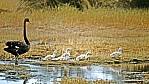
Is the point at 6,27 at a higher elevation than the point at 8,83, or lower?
higher

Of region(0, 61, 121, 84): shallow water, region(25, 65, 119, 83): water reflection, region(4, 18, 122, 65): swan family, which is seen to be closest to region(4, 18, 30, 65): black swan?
region(4, 18, 122, 65): swan family

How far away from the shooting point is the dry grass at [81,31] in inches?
245

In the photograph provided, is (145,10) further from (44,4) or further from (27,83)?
(27,83)

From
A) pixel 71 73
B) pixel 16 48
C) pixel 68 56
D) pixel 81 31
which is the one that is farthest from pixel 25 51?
pixel 81 31

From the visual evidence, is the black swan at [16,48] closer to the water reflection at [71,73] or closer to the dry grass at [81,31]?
the dry grass at [81,31]

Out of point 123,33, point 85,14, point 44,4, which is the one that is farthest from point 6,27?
point 123,33

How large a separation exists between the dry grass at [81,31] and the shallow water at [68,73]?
0.77 feet

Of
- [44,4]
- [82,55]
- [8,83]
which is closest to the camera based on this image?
[8,83]

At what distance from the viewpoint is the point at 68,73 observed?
19.2 ft

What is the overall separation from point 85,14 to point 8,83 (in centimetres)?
165

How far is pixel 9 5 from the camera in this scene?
638 centimetres

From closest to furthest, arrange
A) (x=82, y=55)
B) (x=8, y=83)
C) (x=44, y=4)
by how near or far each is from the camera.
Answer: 1. (x=8, y=83)
2. (x=82, y=55)
3. (x=44, y=4)

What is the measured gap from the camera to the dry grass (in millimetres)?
6215

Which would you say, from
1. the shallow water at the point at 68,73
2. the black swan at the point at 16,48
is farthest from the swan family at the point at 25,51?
the shallow water at the point at 68,73
